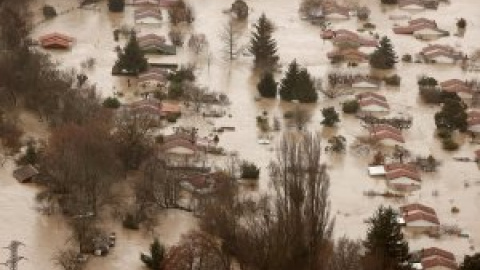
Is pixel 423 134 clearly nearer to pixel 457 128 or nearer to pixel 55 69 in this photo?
pixel 457 128

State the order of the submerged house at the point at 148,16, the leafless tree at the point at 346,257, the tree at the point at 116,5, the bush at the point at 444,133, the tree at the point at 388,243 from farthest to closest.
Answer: the tree at the point at 116,5, the submerged house at the point at 148,16, the bush at the point at 444,133, the tree at the point at 388,243, the leafless tree at the point at 346,257

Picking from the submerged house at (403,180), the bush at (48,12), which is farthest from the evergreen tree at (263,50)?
the bush at (48,12)

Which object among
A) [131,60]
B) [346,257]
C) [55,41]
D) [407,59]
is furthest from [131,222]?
[407,59]


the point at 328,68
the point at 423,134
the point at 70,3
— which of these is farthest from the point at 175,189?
the point at 70,3

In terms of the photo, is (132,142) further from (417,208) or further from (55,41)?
(55,41)

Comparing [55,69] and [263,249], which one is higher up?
[55,69]

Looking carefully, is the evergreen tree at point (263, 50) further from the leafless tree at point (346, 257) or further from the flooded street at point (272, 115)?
the leafless tree at point (346, 257)
